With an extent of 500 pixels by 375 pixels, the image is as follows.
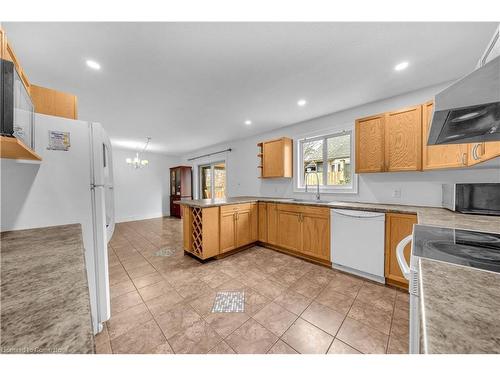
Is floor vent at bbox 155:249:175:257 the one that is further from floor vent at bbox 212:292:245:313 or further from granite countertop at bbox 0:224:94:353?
granite countertop at bbox 0:224:94:353

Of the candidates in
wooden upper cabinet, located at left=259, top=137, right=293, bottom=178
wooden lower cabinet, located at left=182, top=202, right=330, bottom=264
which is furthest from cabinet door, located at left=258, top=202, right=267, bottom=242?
wooden upper cabinet, located at left=259, top=137, right=293, bottom=178

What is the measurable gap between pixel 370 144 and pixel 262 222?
2.02 metres

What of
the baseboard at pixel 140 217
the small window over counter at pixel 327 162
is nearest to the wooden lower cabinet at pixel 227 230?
the small window over counter at pixel 327 162

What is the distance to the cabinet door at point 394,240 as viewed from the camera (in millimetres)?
1903

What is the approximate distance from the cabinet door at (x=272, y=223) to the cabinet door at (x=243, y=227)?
0.33 meters

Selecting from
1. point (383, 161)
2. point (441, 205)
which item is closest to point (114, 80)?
point (383, 161)

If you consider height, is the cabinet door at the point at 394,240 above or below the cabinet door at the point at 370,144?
below

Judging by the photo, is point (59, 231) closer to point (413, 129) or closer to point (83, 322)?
point (83, 322)

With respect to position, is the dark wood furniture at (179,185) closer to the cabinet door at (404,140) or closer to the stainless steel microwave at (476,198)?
the cabinet door at (404,140)

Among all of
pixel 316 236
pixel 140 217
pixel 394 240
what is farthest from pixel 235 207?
pixel 140 217

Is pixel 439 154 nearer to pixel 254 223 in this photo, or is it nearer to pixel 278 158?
pixel 278 158

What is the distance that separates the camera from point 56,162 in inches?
51.4

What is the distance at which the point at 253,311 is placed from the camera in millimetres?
1629
